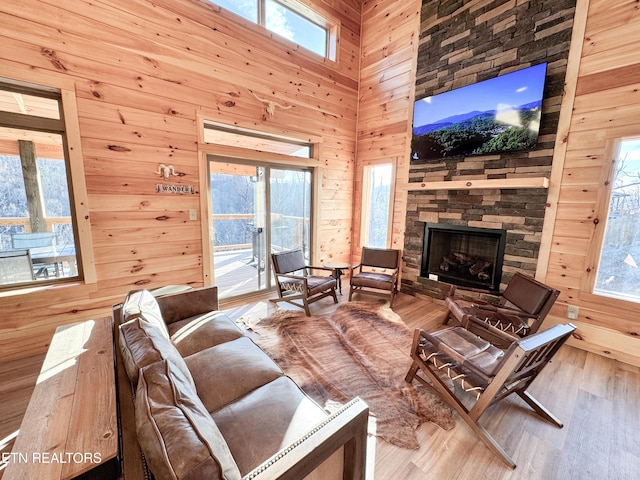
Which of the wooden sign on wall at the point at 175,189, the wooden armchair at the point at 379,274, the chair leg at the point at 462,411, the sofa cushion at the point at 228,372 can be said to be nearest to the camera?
the sofa cushion at the point at 228,372

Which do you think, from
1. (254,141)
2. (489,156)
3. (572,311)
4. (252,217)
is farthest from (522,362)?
(254,141)

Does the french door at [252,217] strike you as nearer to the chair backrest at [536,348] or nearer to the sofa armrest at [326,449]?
the sofa armrest at [326,449]

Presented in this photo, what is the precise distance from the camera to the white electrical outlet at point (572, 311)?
260 cm

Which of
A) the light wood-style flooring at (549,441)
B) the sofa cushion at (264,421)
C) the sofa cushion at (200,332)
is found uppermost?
the sofa cushion at (200,332)

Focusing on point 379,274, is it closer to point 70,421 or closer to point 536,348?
point 536,348

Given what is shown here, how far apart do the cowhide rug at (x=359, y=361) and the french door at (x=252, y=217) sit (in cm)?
97

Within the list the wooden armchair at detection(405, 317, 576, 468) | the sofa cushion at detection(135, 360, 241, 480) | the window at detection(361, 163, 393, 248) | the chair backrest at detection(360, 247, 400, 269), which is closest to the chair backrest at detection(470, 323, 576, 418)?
the wooden armchair at detection(405, 317, 576, 468)

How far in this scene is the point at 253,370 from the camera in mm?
1500

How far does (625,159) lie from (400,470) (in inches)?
125

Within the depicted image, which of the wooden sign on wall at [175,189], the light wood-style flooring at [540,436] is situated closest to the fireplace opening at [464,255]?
the light wood-style flooring at [540,436]

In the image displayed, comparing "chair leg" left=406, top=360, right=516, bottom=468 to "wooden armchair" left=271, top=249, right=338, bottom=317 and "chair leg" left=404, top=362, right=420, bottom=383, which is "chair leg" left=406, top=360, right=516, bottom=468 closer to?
"chair leg" left=404, top=362, right=420, bottom=383

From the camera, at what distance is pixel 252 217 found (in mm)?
3625

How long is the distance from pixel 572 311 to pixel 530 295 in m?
0.52

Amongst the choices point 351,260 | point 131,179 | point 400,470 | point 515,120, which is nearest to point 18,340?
point 131,179
